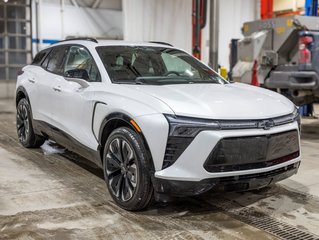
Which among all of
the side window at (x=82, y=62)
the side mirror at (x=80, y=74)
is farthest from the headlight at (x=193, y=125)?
the side mirror at (x=80, y=74)

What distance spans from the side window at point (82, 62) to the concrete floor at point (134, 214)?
1.13 metres

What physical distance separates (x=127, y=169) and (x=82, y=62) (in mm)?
1574

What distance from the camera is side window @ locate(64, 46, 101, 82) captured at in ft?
14.1

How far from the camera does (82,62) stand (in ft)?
15.2

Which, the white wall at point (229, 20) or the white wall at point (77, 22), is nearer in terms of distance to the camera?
the white wall at point (77, 22)

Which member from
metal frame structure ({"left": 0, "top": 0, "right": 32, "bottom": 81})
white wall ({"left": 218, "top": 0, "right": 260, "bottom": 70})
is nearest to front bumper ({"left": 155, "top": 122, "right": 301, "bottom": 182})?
white wall ({"left": 218, "top": 0, "right": 260, "bottom": 70})

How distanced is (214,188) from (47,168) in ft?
8.23

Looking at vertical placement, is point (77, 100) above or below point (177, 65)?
below

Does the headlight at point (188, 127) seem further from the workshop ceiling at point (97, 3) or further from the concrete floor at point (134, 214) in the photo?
the workshop ceiling at point (97, 3)

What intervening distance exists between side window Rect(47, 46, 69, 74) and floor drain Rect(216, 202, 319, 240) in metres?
2.57

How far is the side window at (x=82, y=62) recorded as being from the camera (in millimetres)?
4283

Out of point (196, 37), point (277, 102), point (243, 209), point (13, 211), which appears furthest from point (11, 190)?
point (196, 37)

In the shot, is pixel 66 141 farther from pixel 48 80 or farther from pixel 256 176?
pixel 256 176

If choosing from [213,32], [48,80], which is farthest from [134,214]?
[213,32]
